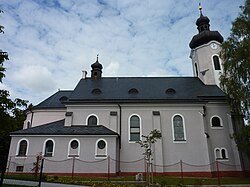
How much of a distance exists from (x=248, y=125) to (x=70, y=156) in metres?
15.9

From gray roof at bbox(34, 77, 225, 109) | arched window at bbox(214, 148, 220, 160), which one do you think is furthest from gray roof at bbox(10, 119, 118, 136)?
arched window at bbox(214, 148, 220, 160)

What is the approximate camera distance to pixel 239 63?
19.8 m

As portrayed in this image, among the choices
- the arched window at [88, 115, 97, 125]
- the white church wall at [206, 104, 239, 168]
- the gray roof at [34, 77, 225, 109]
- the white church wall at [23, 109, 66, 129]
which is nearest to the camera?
the white church wall at [206, 104, 239, 168]

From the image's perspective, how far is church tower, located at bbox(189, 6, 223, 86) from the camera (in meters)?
28.3

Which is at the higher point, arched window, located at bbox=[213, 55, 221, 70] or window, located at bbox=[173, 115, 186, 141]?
arched window, located at bbox=[213, 55, 221, 70]

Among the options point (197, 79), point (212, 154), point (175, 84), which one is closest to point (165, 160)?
point (212, 154)

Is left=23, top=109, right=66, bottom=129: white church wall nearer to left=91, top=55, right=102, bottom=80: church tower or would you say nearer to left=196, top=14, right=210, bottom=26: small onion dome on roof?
left=91, top=55, right=102, bottom=80: church tower

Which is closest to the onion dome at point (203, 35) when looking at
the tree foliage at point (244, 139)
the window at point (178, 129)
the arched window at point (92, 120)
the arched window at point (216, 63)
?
the arched window at point (216, 63)

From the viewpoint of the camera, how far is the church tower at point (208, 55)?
28.3 m

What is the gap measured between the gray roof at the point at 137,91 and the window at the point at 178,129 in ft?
6.80

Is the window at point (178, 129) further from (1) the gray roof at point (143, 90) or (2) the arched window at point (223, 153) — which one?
(2) the arched window at point (223, 153)

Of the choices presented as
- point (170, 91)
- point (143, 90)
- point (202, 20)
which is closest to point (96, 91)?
point (143, 90)

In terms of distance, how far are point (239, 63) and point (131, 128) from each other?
12241 millimetres

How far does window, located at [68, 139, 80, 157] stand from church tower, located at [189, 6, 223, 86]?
1797 cm
